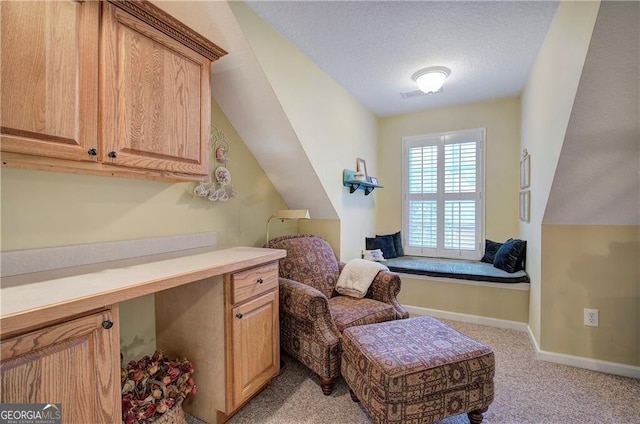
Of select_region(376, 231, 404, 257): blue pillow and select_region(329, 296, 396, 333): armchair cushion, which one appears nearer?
select_region(329, 296, 396, 333): armchair cushion

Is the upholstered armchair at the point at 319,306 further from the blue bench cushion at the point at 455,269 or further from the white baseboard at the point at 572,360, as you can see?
the white baseboard at the point at 572,360

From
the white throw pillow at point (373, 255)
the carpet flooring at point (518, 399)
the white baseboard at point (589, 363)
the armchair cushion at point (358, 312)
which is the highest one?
the white throw pillow at point (373, 255)

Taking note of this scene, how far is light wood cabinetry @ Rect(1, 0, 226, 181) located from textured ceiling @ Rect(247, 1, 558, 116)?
720 millimetres

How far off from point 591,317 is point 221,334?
265 centimetres

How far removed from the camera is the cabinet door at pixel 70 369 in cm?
82

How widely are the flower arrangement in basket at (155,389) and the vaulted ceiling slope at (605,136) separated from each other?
2.62 m

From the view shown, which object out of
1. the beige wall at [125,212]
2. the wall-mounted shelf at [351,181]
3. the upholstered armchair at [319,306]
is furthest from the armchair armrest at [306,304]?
the wall-mounted shelf at [351,181]

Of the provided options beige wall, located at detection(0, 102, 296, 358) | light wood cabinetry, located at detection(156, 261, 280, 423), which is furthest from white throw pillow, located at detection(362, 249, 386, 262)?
light wood cabinetry, located at detection(156, 261, 280, 423)

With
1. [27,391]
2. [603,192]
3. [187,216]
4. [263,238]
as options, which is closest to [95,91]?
[187,216]

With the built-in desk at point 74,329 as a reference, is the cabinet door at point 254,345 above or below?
below

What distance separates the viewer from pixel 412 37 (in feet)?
7.16

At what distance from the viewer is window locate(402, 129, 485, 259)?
3668mm

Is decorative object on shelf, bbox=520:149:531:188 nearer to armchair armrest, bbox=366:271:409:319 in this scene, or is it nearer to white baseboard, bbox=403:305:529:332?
white baseboard, bbox=403:305:529:332

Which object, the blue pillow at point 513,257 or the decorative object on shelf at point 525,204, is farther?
the blue pillow at point 513,257
